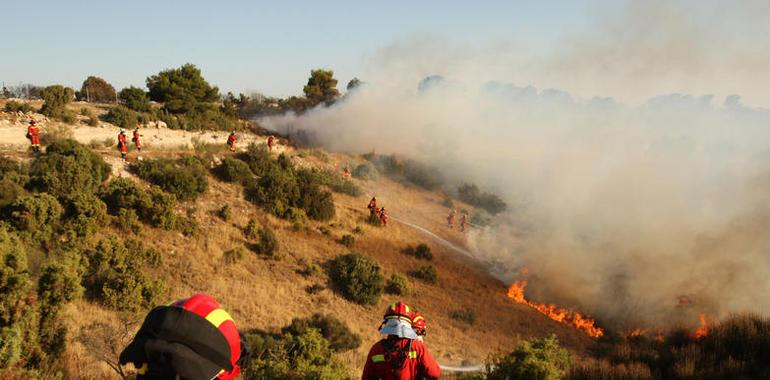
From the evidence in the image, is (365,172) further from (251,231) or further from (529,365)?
(529,365)

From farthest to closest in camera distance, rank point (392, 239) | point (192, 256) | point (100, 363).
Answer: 1. point (392, 239)
2. point (192, 256)
3. point (100, 363)

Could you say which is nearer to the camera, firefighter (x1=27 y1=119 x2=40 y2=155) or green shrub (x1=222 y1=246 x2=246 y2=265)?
green shrub (x1=222 y1=246 x2=246 y2=265)

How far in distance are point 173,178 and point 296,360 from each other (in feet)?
47.6

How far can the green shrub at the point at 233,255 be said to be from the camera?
17.5 metres

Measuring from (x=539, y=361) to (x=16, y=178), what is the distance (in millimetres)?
17982

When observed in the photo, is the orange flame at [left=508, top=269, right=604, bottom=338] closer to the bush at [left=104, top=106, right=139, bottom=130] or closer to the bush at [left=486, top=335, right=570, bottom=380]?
the bush at [left=486, top=335, right=570, bottom=380]

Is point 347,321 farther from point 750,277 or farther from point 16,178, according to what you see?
point 750,277

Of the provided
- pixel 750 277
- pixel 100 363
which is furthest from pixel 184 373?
pixel 750 277

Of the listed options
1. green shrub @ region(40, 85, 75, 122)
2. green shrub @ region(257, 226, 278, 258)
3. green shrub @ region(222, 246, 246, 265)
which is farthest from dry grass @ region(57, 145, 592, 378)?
green shrub @ region(40, 85, 75, 122)

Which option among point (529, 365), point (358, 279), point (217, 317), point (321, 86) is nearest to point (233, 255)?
point (358, 279)

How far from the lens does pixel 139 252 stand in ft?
48.3

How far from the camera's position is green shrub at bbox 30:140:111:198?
16016 millimetres

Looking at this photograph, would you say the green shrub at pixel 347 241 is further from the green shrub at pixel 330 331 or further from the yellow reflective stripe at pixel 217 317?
the yellow reflective stripe at pixel 217 317

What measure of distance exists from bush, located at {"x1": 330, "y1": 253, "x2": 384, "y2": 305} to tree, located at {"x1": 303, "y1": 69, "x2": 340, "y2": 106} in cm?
3487
